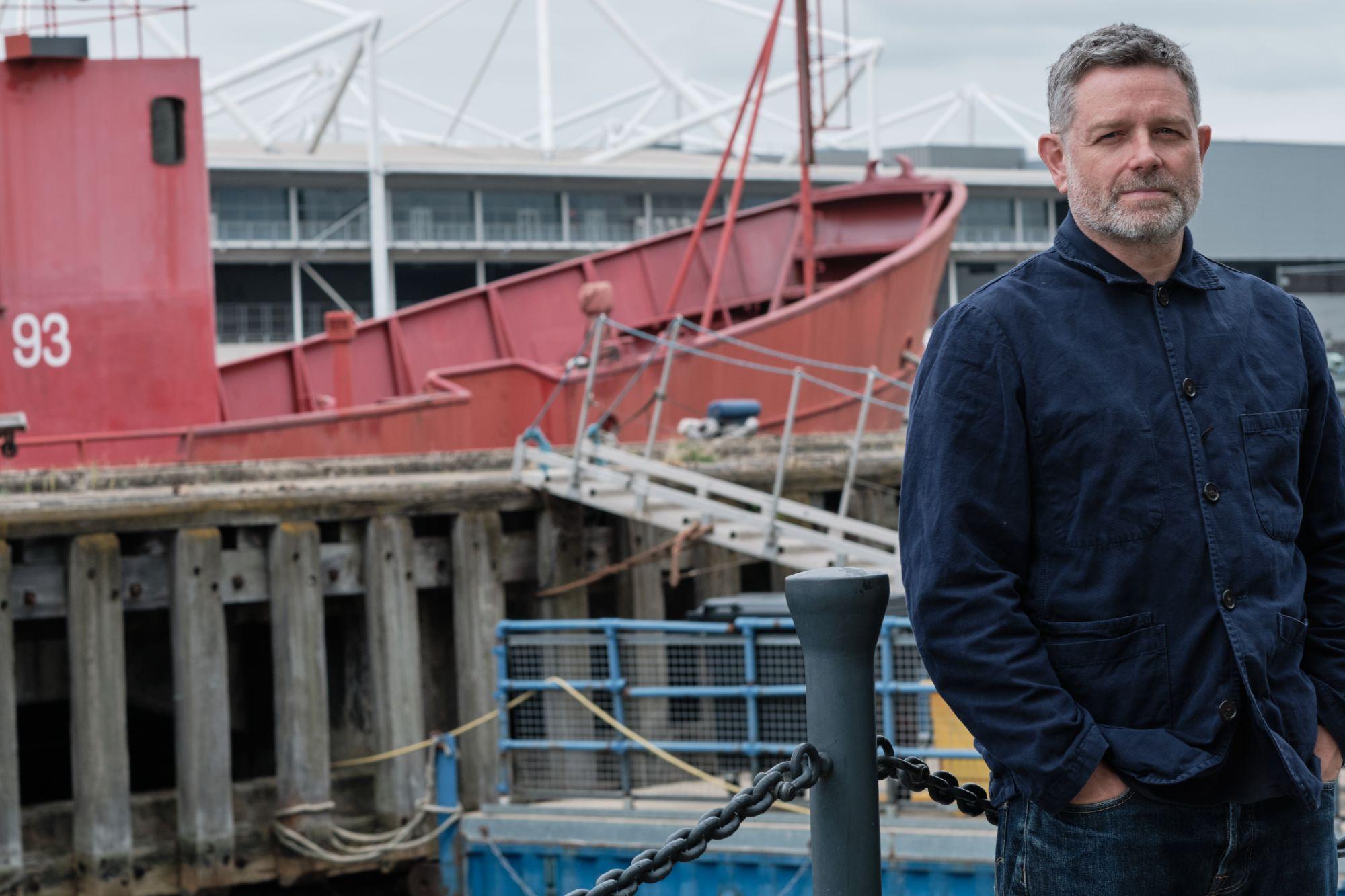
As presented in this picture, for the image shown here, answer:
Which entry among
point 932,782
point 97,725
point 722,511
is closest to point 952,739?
point 722,511

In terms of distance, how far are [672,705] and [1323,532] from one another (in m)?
7.51

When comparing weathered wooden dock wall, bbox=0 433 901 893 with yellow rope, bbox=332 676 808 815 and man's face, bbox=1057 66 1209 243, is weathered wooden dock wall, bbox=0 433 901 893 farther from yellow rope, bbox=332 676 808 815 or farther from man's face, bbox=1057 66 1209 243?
man's face, bbox=1057 66 1209 243

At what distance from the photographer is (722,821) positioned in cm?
270

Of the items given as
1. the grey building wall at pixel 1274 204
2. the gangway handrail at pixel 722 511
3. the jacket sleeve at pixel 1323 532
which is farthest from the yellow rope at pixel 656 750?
the grey building wall at pixel 1274 204

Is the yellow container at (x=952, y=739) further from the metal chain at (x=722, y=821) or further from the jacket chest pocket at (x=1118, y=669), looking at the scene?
the jacket chest pocket at (x=1118, y=669)

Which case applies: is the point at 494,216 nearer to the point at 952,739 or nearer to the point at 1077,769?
the point at 952,739

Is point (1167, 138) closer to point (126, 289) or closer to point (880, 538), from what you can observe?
point (880, 538)

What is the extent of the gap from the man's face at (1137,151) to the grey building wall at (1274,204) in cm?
5601

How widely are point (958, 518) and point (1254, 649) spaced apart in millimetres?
479

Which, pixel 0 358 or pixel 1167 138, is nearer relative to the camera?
pixel 1167 138

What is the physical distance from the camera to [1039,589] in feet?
7.88

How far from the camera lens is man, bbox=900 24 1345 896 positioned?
2324 mm

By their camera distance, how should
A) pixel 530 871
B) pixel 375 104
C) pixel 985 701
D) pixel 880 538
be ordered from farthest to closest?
pixel 375 104 → pixel 880 538 → pixel 530 871 → pixel 985 701

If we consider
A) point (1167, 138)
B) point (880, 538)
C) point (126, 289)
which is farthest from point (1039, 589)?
point (126, 289)
